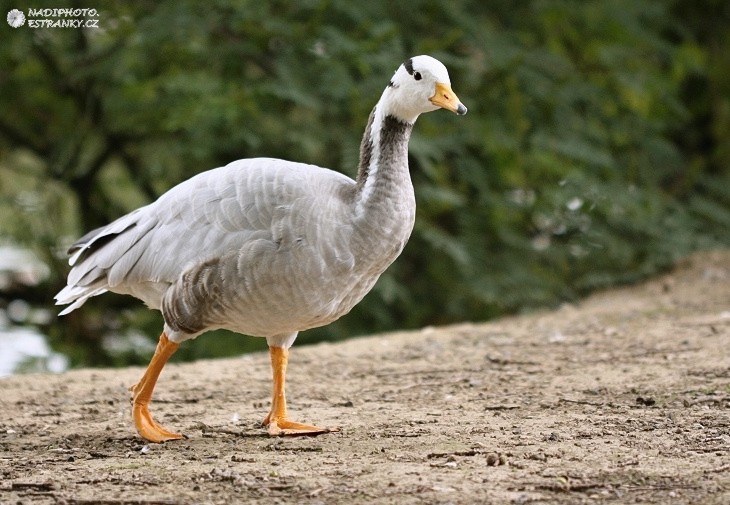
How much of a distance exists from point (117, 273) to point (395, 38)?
367 cm

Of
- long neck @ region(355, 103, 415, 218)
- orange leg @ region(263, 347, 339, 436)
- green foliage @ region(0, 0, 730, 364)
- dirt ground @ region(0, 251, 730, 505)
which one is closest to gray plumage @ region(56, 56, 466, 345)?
long neck @ region(355, 103, 415, 218)

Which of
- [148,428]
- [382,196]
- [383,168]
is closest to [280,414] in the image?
[148,428]

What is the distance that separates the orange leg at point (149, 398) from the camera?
4.49 meters

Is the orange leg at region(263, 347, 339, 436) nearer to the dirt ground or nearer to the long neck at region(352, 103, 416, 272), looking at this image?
the dirt ground

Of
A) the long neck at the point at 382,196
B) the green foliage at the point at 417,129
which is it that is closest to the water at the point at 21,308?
the green foliage at the point at 417,129

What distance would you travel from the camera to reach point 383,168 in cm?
445

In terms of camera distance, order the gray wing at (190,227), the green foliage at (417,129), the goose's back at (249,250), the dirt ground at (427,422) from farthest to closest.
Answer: the green foliage at (417,129) < the gray wing at (190,227) < the goose's back at (249,250) < the dirt ground at (427,422)

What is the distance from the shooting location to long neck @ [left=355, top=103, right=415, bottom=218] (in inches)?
173

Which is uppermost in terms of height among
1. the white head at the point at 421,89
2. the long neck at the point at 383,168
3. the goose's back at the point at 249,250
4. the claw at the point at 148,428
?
the white head at the point at 421,89

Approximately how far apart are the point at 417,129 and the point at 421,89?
11.7 feet

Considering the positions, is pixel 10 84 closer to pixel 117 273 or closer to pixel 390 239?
pixel 117 273

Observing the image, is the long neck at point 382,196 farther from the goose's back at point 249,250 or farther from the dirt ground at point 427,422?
the dirt ground at point 427,422


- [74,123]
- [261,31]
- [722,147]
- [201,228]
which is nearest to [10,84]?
[74,123]

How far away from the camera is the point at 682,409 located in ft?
→ 15.1
